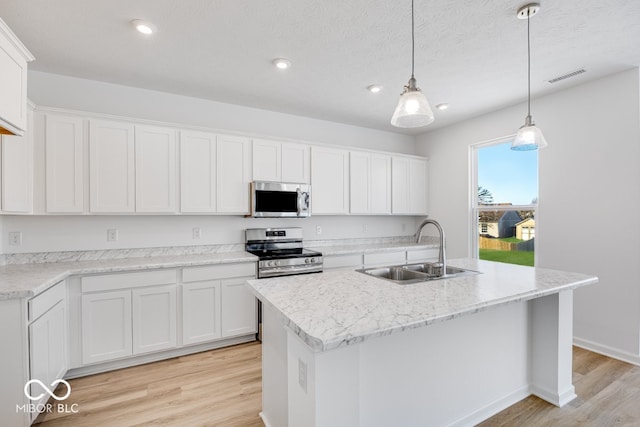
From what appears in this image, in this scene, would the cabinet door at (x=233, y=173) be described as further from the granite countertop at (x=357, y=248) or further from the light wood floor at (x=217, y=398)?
the light wood floor at (x=217, y=398)

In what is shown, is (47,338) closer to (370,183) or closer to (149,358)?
(149,358)

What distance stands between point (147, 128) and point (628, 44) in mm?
4224

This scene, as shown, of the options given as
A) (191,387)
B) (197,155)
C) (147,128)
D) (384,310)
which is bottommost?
(191,387)

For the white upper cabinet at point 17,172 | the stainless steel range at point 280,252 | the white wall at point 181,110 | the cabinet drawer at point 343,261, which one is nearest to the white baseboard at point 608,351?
the cabinet drawer at point 343,261

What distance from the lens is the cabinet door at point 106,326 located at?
248cm

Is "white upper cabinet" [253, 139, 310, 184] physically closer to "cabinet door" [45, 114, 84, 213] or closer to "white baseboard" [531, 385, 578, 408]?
"cabinet door" [45, 114, 84, 213]

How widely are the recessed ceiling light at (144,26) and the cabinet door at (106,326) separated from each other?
2.10 meters

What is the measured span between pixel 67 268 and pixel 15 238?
0.73 metres

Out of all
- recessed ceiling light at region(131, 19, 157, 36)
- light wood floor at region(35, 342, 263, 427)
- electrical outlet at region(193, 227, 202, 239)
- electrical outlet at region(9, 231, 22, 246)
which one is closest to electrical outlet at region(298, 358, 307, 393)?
light wood floor at region(35, 342, 263, 427)

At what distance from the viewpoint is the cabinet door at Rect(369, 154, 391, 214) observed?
14.3 ft

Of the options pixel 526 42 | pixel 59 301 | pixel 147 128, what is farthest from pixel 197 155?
pixel 526 42

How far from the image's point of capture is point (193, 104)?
3.49 meters

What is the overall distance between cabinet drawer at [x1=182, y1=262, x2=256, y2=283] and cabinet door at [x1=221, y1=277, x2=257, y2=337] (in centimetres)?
7

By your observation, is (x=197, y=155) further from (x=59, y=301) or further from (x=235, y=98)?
(x=59, y=301)
